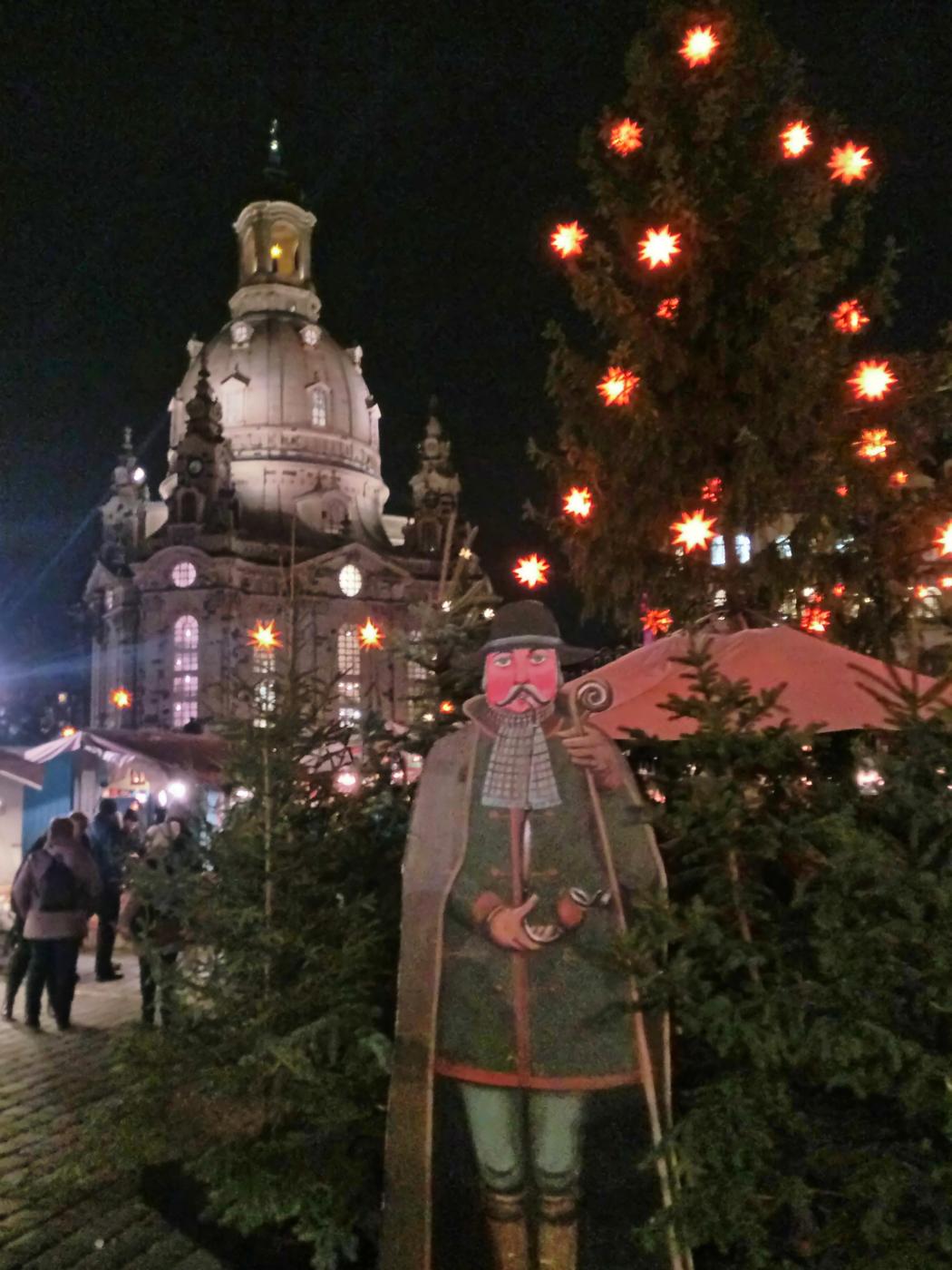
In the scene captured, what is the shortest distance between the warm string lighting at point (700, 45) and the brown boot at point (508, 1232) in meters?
8.06

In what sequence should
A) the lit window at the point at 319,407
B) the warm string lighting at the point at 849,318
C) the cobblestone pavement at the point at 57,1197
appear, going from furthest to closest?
A: the lit window at the point at 319,407 < the warm string lighting at the point at 849,318 < the cobblestone pavement at the point at 57,1197

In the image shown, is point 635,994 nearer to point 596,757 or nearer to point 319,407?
point 596,757

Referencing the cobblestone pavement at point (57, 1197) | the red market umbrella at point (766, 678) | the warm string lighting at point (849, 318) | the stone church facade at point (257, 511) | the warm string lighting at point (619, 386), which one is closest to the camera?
the cobblestone pavement at point (57, 1197)

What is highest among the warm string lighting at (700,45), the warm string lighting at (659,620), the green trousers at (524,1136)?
the warm string lighting at (700,45)

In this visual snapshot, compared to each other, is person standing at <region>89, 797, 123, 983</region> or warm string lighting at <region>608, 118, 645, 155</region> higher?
warm string lighting at <region>608, 118, 645, 155</region>

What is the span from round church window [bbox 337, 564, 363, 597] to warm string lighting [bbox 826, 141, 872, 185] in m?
60.0

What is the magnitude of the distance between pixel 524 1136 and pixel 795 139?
743 centimetres

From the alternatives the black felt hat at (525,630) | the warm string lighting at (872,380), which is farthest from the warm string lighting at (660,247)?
the black felt hat at (525,630)

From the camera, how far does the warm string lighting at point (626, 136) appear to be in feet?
27.5

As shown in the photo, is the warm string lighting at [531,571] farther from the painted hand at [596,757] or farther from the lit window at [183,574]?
the lit window at [183,574]

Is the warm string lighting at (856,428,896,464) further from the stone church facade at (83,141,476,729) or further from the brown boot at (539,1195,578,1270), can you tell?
the stone church facade at (83,141,476,729)

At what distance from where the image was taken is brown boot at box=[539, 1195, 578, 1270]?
412cm

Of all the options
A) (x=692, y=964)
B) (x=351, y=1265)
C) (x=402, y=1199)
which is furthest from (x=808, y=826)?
(x=351, y=1265)

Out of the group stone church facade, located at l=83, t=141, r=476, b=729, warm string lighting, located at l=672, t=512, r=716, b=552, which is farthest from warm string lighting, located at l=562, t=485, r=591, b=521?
stone church facade, located at l=83, t=141, r=476, b=729
